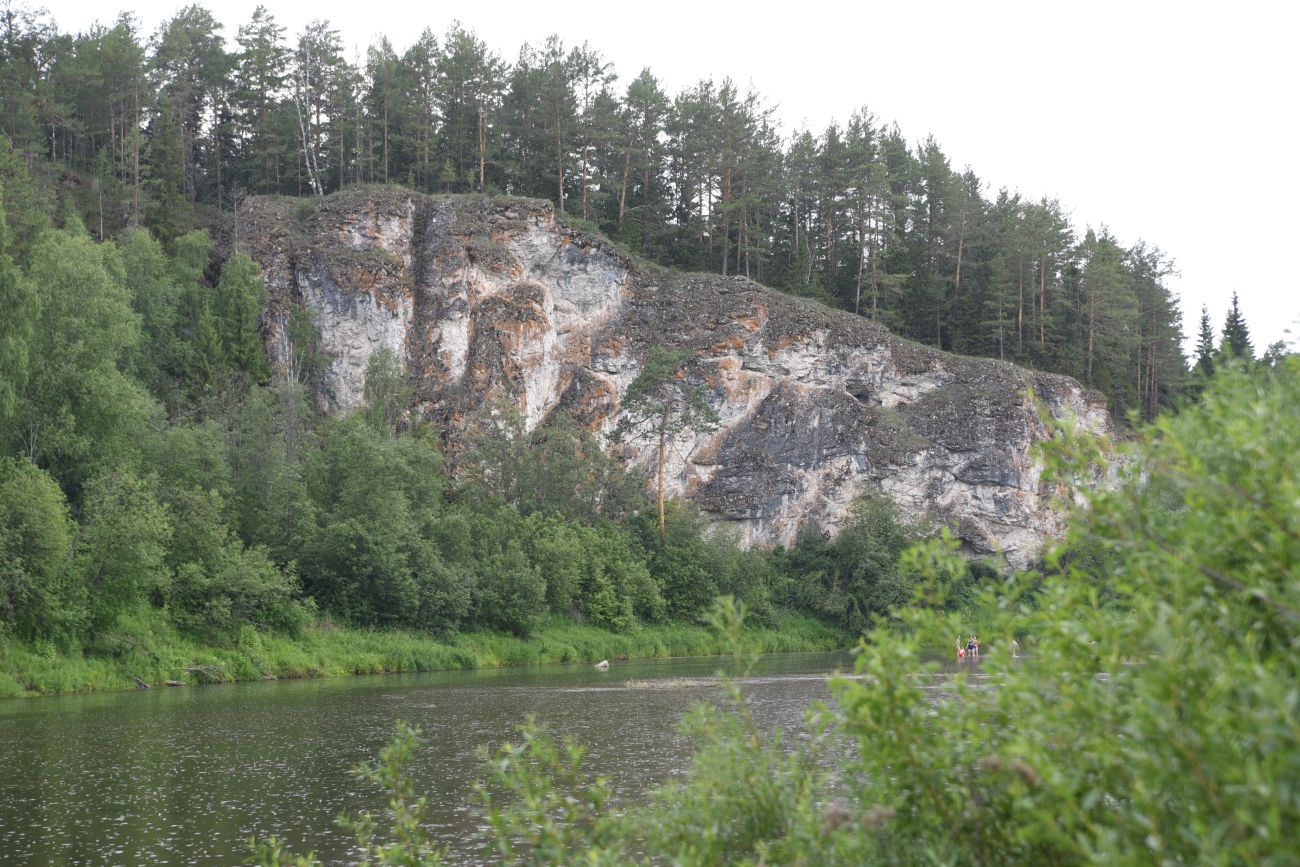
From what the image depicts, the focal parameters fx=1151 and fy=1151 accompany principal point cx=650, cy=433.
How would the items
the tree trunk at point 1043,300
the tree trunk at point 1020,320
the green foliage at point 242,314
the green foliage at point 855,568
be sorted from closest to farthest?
1. the green foliage at point 242,314
2. the green foliage at point 855,568
3. the tree trunk at point 1043,300
4. the tree trunk at point 1020,320

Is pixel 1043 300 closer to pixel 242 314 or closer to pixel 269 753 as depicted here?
pixel 242 314

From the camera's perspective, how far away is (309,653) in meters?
42.5

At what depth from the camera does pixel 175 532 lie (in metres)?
42.0

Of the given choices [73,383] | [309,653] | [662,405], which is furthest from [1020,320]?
[73,383]

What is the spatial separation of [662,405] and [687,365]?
15.8 ft

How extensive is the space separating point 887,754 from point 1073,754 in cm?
91

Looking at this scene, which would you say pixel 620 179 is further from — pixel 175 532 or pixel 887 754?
pixel 887 754

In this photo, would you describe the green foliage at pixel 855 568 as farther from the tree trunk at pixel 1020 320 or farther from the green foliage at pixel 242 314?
the green foliage at pixel 242 314

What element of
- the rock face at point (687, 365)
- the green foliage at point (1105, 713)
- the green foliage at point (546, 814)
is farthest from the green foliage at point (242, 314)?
the green foliage at point (1105, 713)

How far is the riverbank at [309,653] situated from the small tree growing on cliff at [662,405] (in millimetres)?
13267

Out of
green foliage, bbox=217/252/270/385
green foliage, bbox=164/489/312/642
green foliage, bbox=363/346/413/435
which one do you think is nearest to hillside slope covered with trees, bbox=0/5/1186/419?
green foliage, bbox=217/252/270/385

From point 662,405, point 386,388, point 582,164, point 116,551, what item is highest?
point 582,164

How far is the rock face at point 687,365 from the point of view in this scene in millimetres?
68812

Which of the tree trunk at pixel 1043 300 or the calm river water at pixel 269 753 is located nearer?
the calm river water at pixel 269 753
